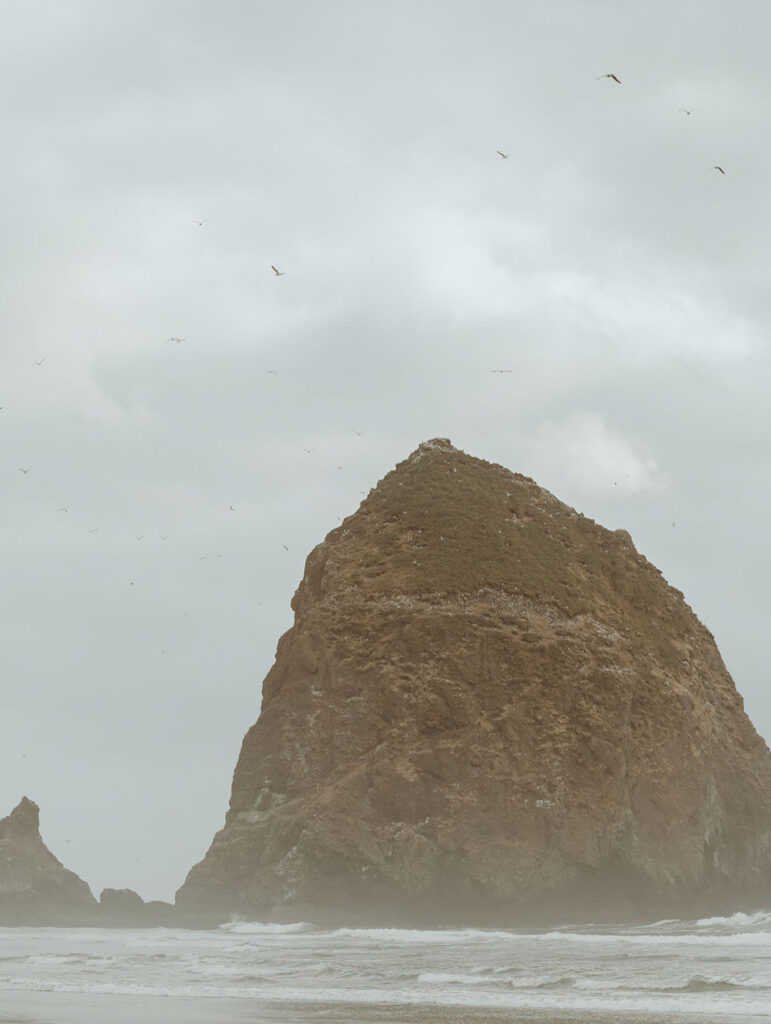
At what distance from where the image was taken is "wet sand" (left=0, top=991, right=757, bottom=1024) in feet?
59.3

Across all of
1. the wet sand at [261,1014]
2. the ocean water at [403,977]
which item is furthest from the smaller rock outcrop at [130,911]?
the wet sand at [261,1014]

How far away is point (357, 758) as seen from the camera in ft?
145

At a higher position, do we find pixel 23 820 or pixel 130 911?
pixel 23 820

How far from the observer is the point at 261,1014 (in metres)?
19.8

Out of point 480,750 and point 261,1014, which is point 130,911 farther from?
point 261,1014

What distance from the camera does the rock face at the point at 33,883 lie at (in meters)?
50.1

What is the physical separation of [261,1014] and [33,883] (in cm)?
3460

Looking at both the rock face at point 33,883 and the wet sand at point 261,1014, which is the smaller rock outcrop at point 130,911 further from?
the wet sand at point 261,1014

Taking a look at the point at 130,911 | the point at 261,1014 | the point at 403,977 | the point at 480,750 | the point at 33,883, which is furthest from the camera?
the point at 33,883

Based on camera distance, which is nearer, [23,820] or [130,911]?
[130,911]

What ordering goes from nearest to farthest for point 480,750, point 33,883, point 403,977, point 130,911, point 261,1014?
point 261,1014, point 403,977, point 480,750, point 130,911, point 33,883

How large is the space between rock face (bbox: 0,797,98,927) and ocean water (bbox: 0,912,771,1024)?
516 inches

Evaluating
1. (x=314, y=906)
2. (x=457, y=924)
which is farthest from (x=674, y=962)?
(x=314, y=906)

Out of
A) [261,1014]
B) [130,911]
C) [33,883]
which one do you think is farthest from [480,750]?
[261,1014]
